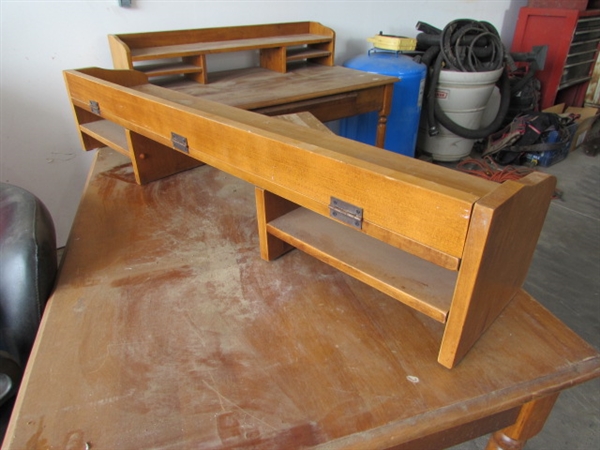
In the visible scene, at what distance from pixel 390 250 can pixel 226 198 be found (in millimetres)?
557

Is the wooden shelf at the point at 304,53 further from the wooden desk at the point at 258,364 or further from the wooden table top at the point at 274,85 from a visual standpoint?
the wooden desk at the point at 258,364

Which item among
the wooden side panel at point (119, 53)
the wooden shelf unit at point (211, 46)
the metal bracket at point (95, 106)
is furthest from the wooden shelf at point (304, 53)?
the metal bracket at point (95, 106)

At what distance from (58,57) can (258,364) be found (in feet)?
6.03

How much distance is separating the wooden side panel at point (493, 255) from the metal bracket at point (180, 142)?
0.63m

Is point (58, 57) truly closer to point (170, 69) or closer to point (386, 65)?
point (170, 69)

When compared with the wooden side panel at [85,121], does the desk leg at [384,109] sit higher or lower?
lower

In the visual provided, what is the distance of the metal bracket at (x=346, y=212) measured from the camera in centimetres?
64

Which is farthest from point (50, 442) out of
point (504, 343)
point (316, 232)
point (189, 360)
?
point (504, 343)

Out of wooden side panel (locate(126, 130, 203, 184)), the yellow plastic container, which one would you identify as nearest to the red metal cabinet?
the yellow plastic container

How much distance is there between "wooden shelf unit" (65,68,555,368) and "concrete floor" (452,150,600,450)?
99cm

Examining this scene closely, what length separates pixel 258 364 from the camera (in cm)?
67

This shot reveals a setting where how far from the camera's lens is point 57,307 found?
79 cm

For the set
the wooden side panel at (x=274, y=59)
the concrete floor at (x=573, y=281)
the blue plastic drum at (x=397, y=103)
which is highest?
the wooden side panel at (x=274, y=59)

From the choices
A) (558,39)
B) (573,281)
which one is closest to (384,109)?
(573,281)
